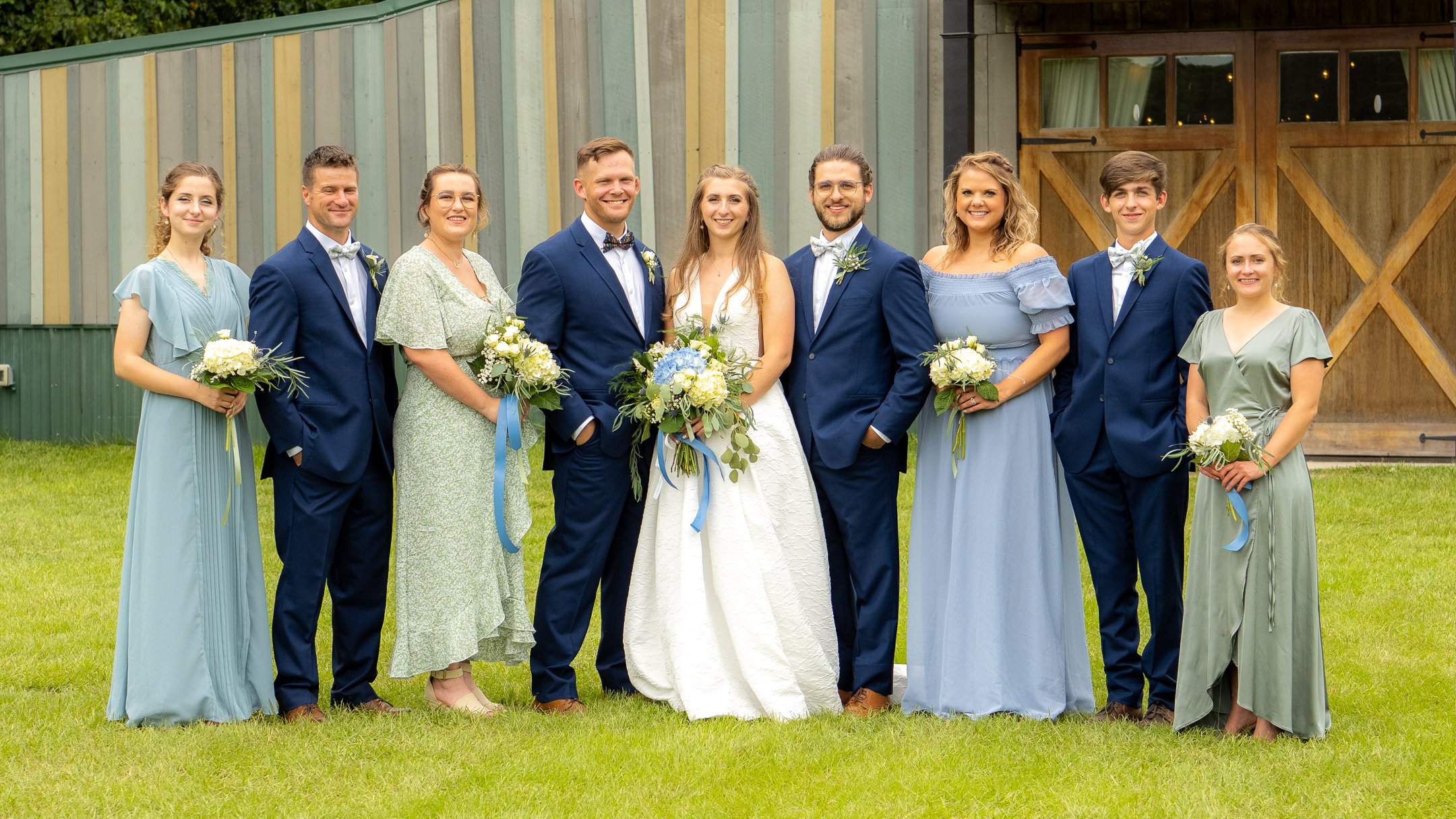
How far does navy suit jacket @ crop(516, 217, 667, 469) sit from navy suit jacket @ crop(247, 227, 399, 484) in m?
0.65

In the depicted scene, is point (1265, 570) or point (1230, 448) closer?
point (1230, 448)

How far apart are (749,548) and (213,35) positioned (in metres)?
9.70

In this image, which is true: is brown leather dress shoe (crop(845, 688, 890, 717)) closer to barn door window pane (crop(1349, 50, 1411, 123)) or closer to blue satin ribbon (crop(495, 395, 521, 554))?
blue satin ribbon (crop(495, 395, 521, 554))

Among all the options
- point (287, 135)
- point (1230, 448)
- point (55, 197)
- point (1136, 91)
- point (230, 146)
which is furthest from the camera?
point (55, 197)

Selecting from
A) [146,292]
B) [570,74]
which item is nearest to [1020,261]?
[146,292]

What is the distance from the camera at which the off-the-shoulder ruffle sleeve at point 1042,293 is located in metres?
5.23

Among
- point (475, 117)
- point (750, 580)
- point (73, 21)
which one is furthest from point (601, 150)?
point (73, 21)

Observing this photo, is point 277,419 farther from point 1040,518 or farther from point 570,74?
point 570,74

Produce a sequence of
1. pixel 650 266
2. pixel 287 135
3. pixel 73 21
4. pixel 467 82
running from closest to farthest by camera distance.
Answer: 1. pixel 650 266
2. pixel 467 82
3. pixel 287 135
4. pixel 73 21

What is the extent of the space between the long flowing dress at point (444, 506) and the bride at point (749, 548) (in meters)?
0.67

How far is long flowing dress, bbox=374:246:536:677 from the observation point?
210 inches

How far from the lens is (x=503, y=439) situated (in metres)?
5.33

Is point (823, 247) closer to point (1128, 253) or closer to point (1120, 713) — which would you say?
point (1128, 253)

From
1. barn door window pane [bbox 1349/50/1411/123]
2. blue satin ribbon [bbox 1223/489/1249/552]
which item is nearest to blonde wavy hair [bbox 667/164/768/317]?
blue satin ribbon [bbox 1223/489/1249/552]
